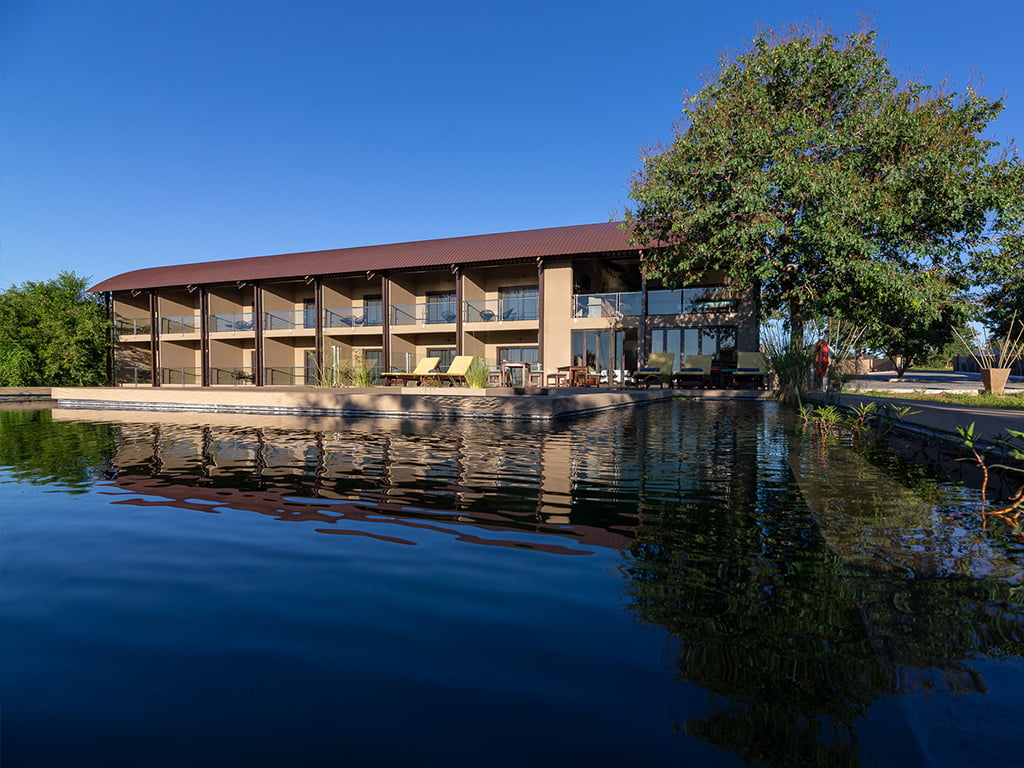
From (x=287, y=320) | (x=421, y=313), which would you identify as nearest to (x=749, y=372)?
(x=421, y=313)

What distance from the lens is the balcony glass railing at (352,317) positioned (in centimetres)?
2450

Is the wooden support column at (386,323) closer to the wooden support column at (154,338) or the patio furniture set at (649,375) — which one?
the patio furniture set at (649,375)

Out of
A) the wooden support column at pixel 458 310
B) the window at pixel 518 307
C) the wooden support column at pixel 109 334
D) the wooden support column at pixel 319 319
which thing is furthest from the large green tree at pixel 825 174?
the wooden support column at pixel 109 334

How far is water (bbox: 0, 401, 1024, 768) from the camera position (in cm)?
137

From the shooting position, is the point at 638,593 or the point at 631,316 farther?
the point at 631,316

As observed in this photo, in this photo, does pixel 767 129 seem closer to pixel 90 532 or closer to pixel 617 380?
pixel 617 380

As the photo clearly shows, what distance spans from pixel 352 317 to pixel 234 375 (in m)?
7.05

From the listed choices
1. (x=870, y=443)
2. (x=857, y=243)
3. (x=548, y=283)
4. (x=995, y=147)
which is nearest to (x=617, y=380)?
(x=548, y=283)

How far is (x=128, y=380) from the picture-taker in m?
29.3

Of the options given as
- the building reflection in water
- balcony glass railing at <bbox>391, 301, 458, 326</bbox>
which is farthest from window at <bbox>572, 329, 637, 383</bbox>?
the building reflection in water

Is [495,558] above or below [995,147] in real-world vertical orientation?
below

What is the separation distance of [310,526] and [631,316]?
18.3m

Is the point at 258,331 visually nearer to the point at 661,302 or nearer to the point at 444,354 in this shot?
the point at 444,354

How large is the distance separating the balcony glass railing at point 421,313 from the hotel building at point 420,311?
0.05 m
